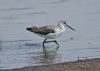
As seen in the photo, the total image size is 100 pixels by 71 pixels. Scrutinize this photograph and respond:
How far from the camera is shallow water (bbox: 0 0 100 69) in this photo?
42.9ft

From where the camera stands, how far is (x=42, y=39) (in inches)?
609

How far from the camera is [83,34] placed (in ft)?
51.1

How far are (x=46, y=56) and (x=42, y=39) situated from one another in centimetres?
215

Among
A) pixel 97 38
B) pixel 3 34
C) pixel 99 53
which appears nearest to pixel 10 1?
pixel 3 34

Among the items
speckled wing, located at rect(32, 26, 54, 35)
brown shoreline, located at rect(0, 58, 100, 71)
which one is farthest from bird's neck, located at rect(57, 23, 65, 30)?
brown shoreline, located at rect(0, 58, 100, 71)

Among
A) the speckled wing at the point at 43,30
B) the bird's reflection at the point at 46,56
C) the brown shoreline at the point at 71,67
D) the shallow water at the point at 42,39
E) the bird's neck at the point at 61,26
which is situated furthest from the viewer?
the bird's neck at the point at 61,26

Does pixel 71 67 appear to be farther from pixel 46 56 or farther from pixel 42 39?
pixel 42 39

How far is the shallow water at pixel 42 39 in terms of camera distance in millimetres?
13078

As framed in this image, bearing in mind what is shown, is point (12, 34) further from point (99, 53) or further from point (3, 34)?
point (99, 53)

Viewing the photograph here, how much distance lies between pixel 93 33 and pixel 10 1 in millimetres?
6114

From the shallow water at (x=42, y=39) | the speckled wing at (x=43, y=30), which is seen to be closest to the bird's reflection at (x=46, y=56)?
the shallow water at (x=42, y=39)

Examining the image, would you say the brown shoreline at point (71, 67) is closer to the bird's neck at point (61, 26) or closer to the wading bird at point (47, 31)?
the wading bird at point (47, 31)

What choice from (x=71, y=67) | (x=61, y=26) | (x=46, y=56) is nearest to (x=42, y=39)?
(x=61, y=26)

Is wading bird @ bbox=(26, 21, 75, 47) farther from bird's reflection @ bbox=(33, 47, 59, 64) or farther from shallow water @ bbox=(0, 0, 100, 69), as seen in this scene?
bird's reflection @ bbox=(33, 47, 59, 64)
